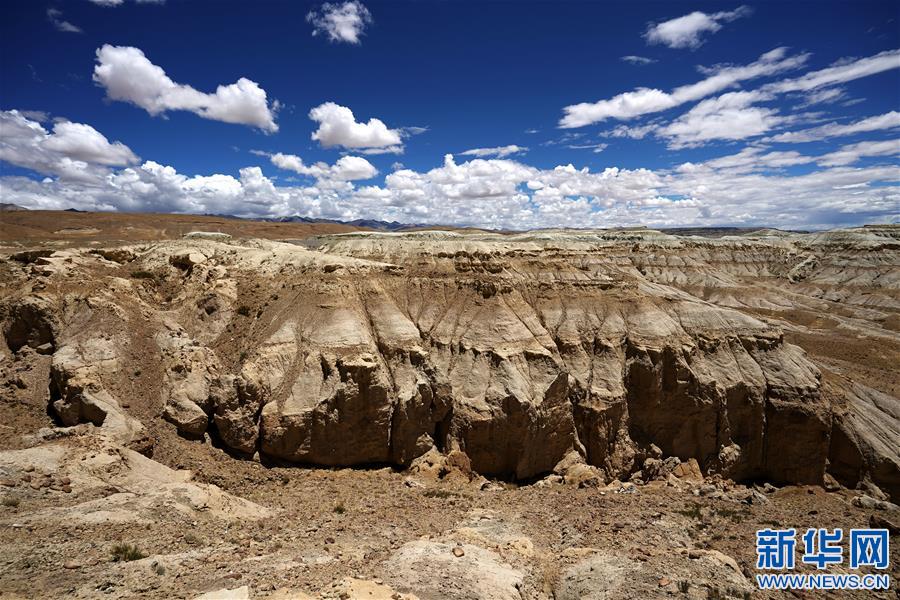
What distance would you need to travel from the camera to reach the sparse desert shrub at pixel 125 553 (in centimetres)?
1148

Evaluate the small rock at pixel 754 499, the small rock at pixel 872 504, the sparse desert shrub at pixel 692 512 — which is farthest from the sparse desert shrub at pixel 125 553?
the small rock at pixel 872 504

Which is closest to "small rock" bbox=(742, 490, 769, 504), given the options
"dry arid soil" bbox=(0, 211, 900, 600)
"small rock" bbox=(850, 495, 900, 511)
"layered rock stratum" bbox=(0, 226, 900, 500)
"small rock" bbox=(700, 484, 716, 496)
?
"dry arid soil" bbox=(0, 211, 900, 600)

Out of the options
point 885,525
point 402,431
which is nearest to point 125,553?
point 402,431

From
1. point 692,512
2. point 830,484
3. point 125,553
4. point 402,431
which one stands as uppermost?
point 125,553

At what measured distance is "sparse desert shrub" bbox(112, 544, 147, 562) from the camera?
1148 centimetres

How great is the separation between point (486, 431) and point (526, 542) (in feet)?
26.3

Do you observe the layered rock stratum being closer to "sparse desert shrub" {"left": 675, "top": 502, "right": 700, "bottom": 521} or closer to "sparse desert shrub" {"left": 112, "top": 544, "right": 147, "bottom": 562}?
"sparse desert shrub" {"left": 675, "top": 502, "right": 700, "bottom": 521}

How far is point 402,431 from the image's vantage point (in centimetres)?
2380

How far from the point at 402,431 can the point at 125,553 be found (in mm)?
13659

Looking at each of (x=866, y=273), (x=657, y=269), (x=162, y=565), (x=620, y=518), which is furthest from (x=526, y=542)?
(x=866, y=273)

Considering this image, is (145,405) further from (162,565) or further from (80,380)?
(162,565)

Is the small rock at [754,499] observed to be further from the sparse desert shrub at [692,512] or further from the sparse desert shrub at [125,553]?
the sparse desert shrub at [125,553]

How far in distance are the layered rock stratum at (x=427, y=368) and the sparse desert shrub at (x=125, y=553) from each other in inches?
312

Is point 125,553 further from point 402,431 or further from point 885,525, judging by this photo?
point 885,525
